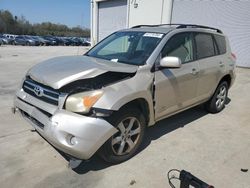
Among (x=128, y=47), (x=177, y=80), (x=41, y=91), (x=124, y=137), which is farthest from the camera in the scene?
(x=128, y=47)

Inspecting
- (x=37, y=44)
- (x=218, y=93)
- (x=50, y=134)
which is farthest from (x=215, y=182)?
(x=37, y=44)

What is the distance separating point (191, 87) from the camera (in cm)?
441

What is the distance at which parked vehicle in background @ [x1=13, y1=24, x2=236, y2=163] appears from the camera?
9.59ft

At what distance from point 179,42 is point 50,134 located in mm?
2545

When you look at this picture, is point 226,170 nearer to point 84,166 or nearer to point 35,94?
point 84,166

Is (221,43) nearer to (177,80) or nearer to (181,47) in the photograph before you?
(181,47)

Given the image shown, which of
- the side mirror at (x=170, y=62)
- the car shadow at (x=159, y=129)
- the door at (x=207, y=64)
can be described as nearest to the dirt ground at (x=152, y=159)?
the car shadow at (x=159, y=129)

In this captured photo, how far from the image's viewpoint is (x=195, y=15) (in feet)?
47.4

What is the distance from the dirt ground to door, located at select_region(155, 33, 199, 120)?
0.53 metres

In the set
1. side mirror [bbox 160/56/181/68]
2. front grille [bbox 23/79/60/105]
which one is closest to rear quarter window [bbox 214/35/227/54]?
side mirror [bbox 160/56/181/68]

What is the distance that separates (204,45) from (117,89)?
2.51 m

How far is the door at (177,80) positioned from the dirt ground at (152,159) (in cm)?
53

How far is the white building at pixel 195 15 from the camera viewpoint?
1266 cm

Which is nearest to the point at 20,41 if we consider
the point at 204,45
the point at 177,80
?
the point at 204,45
